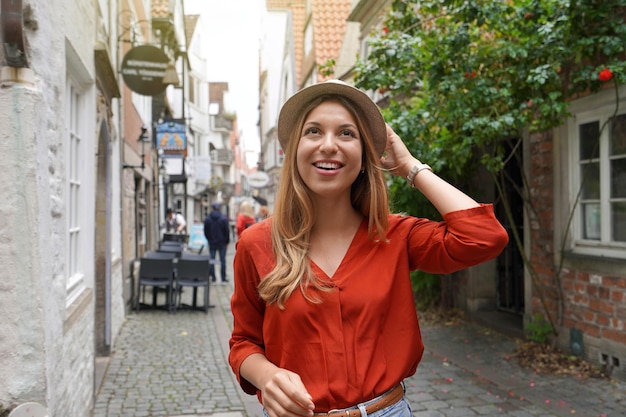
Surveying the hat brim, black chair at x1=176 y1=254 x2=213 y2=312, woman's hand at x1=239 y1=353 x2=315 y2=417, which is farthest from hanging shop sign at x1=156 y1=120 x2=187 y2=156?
woman's hand at x1=239 y1=353 x2=315 y2=417

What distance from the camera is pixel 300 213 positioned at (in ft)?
6.35

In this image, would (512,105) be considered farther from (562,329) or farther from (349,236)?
(349,236)

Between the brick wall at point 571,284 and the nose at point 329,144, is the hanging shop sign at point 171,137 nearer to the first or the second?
the brick wall at point 571,284

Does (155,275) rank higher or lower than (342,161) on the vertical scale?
lower

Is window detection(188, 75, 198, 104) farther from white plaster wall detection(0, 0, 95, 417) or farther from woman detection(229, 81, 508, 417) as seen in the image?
woman detection(229, 81, 508, 417)

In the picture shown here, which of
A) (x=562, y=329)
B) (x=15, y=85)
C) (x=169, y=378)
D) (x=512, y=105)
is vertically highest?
(x=512, y=105)

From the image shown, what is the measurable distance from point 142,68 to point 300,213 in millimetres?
6655

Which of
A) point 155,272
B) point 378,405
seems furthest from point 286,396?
point 155,272

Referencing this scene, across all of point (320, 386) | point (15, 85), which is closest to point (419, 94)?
point (15, 85)

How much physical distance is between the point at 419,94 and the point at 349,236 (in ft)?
17.5

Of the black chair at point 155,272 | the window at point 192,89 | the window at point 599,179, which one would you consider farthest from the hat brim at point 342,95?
the window at point 192,89

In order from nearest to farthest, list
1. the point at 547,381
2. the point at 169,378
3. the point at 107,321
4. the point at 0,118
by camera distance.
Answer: the point at 0,118
the point at 547,381
the point at 169,378
the point at 107,321

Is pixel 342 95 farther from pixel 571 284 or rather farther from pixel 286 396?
pixel 571 284

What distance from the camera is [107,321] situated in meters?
6.72
